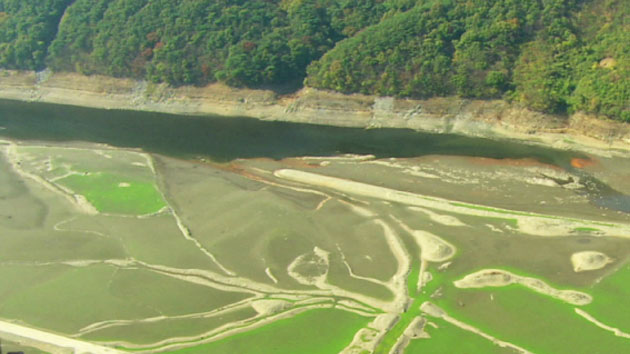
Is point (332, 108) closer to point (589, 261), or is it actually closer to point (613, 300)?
point (589, 261)

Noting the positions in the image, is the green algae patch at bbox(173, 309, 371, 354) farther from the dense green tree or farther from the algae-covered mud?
the dense green tree

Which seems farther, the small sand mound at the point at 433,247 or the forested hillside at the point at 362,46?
the forested hillside at the point at 362,46

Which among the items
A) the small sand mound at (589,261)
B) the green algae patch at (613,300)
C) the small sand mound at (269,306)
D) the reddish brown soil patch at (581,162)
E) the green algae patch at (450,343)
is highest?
the reddish brown soil patch at (581,162)

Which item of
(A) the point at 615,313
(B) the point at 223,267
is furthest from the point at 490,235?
(B) the point at 223,267

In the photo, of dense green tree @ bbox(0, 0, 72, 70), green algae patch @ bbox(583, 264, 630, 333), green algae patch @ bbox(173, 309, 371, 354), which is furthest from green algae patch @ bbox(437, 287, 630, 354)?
dense green tree @ bbox(0, 0, 72, 70)

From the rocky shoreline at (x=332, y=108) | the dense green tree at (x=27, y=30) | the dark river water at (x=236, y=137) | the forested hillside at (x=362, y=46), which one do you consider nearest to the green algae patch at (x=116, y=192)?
the dark river water at (x=236, y=137)

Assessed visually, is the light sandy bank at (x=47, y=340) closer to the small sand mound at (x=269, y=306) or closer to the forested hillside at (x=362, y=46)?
the small sand mound at (x=269, y=306)

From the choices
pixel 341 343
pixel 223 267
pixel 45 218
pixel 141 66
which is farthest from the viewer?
pixel 141 66

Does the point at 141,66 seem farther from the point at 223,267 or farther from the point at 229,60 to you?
the point at 223,267

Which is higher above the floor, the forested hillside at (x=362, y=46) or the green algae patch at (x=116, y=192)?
the forested hillside at (x=362, y=46)
